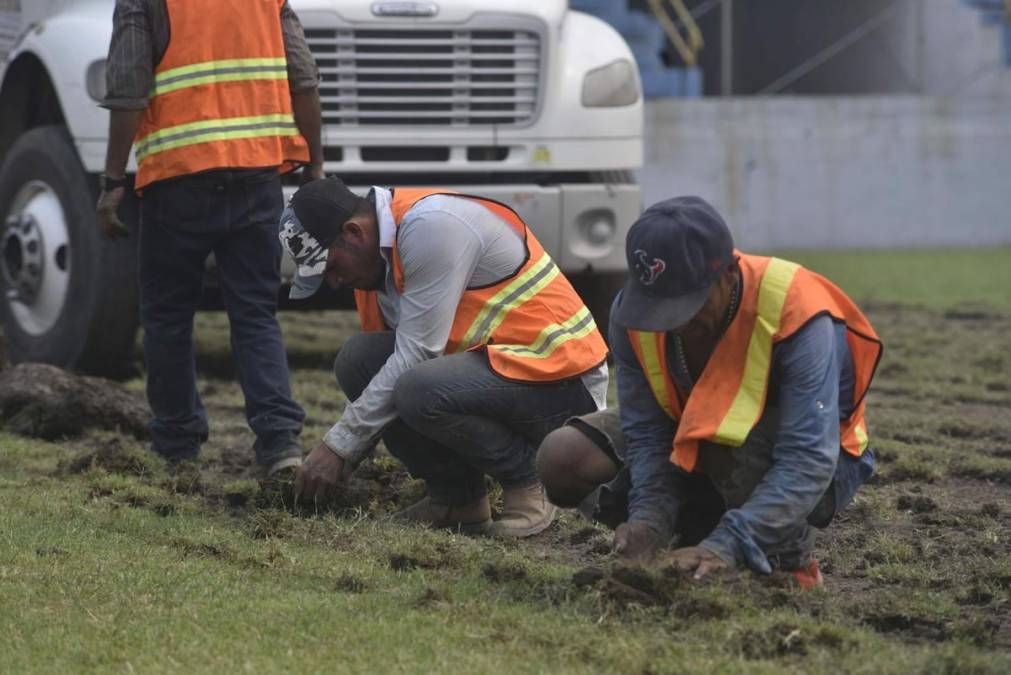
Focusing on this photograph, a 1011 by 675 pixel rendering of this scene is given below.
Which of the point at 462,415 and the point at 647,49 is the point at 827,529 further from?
the point at 647,49

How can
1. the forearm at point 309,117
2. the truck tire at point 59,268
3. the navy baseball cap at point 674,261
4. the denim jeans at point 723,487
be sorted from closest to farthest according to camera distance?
1. the navy baseball cap at point 674,261
2. the denim jeans at point 723,487
3. the forearm at point 309,117
4. the truck tire at point 59,268

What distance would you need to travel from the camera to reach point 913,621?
3.63 meters

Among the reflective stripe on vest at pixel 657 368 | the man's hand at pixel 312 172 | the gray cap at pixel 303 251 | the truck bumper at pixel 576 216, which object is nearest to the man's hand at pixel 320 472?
the gray cap at pixel 303 251

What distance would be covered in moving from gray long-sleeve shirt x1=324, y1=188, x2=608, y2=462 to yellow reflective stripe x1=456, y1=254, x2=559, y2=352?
0.06 meters

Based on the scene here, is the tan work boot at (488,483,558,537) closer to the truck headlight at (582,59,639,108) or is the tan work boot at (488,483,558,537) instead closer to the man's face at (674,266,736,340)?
the man's face at (674,266,736,340)

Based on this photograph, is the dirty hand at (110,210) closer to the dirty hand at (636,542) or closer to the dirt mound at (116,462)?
the dirt mound at (116,462)

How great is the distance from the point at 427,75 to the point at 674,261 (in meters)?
4.10

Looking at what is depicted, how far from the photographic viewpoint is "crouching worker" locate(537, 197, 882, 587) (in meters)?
3.54

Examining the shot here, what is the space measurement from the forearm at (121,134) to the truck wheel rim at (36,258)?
196 centimetres

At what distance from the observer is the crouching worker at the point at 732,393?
3539 mm

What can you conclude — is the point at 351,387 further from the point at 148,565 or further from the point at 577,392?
the point at 148,565

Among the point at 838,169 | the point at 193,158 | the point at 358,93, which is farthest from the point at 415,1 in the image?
the point at 838,169

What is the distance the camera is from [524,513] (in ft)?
15.6

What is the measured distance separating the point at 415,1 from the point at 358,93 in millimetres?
477
